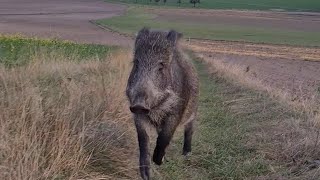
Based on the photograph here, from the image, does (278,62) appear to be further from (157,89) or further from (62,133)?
(62,133)

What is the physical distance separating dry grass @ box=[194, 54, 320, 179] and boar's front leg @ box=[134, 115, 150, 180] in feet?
5.02

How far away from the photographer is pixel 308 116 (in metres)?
9.86

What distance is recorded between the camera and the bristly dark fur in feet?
20.5

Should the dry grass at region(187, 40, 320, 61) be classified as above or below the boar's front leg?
below

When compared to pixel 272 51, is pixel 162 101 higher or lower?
higher

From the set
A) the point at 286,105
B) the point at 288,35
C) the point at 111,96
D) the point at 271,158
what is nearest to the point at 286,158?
the point at 271,158

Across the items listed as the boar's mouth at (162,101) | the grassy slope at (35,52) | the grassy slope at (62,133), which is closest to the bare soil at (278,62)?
the grassy slope at (35,52)

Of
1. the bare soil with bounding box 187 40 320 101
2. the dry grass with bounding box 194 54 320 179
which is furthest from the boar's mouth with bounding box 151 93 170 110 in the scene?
the bare soil with bounding box 187 40 320 101

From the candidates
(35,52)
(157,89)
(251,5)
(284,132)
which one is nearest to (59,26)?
(35,52)

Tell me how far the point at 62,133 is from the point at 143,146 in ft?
3.26

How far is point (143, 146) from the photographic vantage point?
685 centimetres

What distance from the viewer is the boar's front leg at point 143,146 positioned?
679 cm

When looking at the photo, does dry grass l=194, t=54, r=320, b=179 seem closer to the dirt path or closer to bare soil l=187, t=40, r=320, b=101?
bare soil l=187, t=40, r=320, b=101

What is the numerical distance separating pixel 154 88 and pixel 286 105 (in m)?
5.80
